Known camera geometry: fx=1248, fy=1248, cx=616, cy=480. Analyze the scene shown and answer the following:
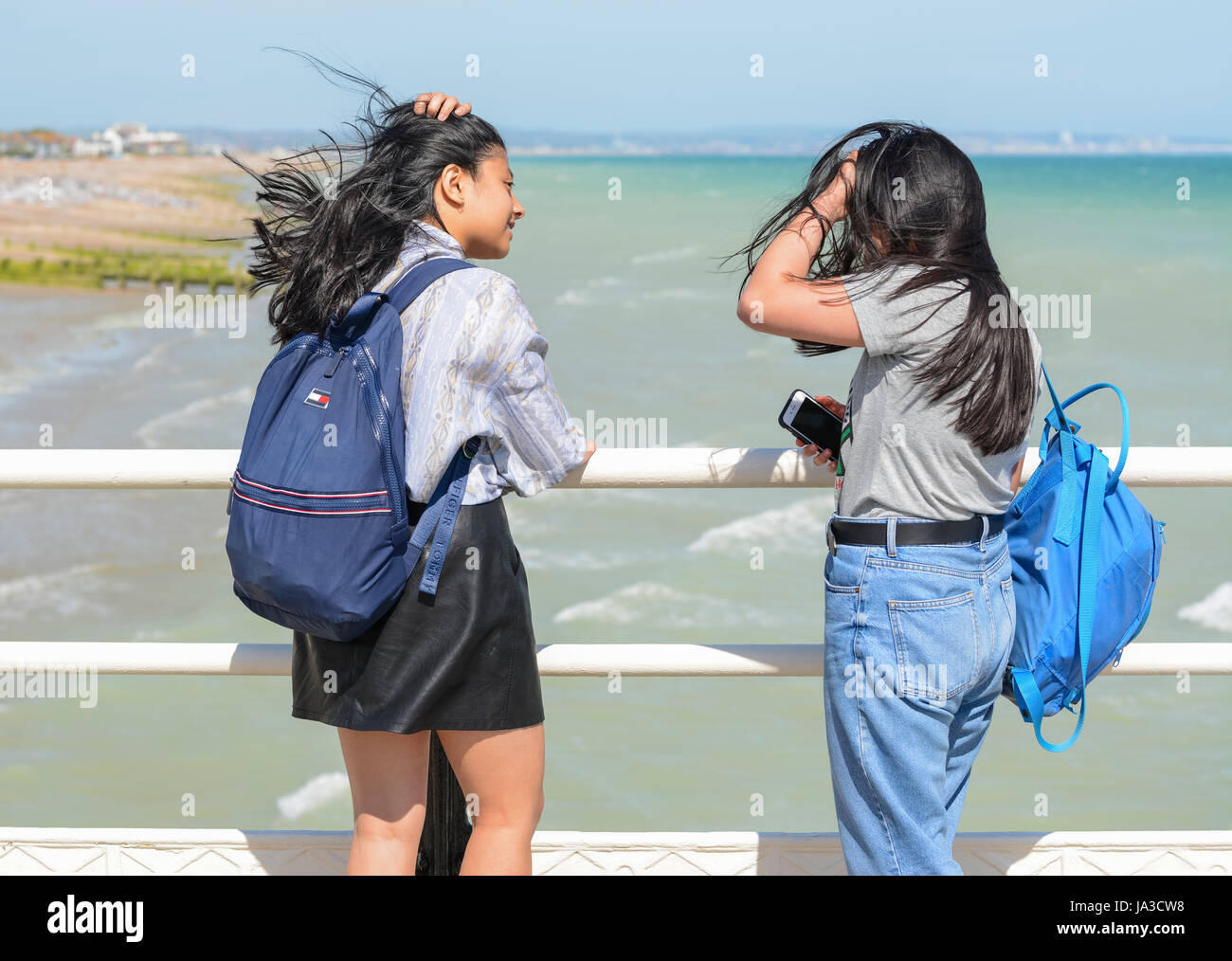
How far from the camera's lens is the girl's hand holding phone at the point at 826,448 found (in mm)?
2113

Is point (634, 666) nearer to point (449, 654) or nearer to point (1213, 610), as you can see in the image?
point (449, 654)

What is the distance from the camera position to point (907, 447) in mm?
1864

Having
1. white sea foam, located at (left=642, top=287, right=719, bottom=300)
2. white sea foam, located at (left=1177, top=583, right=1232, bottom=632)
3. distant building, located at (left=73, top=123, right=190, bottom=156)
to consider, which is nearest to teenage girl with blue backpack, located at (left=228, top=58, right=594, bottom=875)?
white sea foam, located at (left=1177, top=583, right=1232, bottom=632)

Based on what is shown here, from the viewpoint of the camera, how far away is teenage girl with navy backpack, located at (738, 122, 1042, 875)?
1.82m

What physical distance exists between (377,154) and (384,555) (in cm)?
65

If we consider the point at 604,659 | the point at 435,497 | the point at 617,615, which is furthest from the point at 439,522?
the point at 617,615

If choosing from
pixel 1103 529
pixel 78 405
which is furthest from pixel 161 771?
pixel 78 405

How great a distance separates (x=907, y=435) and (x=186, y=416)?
12.6m

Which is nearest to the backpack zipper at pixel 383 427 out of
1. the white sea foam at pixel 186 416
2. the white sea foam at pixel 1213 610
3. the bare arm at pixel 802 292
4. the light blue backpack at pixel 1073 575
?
the bare arm at pixel 802 292

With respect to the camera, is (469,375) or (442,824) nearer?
(469,375)

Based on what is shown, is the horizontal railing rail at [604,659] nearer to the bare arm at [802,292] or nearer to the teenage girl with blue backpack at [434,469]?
the teenage girl with blue backpack at [434,469]

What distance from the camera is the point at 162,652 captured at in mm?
2361

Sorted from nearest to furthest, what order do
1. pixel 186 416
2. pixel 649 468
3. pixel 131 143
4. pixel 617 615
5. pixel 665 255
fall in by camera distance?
pixel 649 468 → pixel 617 615 → pixel 186 416 → pixel 665 255 → pixel 131 143

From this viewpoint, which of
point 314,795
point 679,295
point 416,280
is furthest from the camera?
point 679,295
